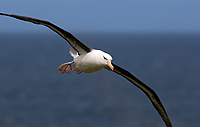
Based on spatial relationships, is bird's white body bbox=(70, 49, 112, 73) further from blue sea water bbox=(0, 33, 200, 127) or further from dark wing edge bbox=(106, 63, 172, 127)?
blue sea water bbox=(0, 33, 200, 127)

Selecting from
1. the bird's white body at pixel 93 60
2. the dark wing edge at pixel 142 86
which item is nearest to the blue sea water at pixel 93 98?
the dark wing edge at pixel 142 86

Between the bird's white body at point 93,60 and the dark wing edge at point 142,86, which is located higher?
the dark wing edge at point 142,86

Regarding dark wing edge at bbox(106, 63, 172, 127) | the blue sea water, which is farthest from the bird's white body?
the blue sea water

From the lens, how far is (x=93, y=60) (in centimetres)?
944

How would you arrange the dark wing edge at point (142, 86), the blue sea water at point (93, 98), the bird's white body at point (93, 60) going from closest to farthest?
the bird's white body at point (93, 60) < the dark wing edge at point (142, 86) < the blue sea water at point (93, 98)

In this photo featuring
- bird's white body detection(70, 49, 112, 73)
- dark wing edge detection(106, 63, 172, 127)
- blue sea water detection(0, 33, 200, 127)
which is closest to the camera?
bird's white body detection(70, 49, 112, 73)

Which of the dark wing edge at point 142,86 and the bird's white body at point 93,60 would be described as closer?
the bird's white body at point 93,60

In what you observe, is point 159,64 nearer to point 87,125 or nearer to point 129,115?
point 129,115

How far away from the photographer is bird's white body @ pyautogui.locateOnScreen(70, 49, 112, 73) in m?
9.27

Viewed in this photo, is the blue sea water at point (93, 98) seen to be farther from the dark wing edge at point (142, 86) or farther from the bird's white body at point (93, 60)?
the bird's white body at point (93, 60)

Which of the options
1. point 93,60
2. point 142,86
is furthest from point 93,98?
point 93,60

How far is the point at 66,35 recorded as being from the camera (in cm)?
976

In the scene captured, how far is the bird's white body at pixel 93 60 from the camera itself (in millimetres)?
9273

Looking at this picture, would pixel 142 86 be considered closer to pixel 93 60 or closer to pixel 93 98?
pixel 93 60
